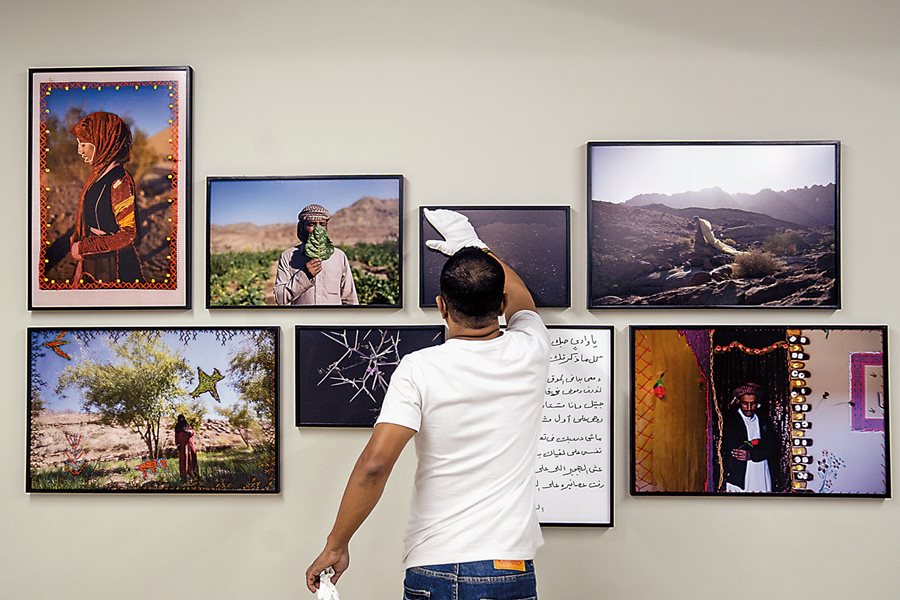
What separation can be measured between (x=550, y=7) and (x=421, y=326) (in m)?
0.93

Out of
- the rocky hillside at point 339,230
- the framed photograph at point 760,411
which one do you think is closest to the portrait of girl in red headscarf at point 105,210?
the rocky hillside at point 339,230

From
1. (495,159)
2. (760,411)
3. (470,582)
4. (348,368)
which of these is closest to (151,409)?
(348,368)

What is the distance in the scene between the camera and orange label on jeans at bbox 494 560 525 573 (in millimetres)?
1655

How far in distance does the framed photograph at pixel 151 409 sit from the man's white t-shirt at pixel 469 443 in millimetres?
632

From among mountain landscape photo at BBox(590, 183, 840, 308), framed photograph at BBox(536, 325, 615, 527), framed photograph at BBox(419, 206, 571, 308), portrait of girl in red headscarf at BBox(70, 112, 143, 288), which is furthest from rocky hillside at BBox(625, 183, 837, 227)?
portrait of girl in red headscarf at BBox(70, 112, 143, 288)

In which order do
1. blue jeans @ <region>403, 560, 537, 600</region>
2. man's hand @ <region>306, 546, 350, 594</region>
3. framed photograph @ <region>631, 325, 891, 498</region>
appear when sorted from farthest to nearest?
framed photograph @ <region>631, 325, 891, 498</region> → man's hand @ <region>306, 546, 350, 594</region> → blue jeans @ <region>403, 560, 537, 600</region>

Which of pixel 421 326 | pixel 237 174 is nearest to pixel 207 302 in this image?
pixel 237 174

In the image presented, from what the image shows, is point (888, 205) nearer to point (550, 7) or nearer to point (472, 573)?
point (550, 7)

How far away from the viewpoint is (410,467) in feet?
7.04

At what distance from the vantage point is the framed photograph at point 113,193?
219cm

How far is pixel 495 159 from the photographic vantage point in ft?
7.09

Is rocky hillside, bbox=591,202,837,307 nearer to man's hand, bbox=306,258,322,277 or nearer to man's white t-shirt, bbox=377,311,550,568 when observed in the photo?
man's white t-shirt, bbox=377,311,550,568

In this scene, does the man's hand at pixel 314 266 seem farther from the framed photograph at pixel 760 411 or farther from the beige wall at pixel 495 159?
the framed photograph at pixel 760 411

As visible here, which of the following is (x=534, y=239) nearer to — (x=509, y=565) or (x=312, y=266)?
(x=312, y=266)
